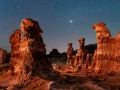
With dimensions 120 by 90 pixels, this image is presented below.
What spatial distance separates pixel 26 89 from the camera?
2245cm

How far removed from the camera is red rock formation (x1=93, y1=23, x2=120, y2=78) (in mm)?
37216

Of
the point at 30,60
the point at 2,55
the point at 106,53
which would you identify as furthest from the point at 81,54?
the point at 30,60

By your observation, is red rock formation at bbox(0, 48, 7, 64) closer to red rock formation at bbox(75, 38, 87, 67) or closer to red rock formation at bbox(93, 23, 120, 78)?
red rock formation at bbox(75, 38, 87, 67)

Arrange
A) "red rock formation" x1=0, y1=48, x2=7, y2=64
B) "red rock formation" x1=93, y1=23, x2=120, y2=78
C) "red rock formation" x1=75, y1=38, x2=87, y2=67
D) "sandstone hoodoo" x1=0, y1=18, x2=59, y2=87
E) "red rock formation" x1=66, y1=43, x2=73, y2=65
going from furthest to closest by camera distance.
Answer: "red rock formation" x1=66, y1=43, x2=73, y2=65 → "red rock formation" x1=75, y1=38, x2=87, y2=67 → "red rock formation" x1=0, y1=48, x2=7, y2=64 → "red rock formation" x1=93, y1=23, x2=120, y2=78 → "sandstone hoodoo" x1=0, y1=18, x2=59, y2=87

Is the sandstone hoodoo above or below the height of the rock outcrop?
below

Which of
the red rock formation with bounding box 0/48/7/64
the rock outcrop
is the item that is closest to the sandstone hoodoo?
the red rock formation with bounding box 0/48/7/64

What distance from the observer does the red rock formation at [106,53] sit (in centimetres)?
3722

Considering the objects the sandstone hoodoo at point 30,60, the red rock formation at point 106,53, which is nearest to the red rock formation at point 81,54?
the red rock formation at point 106,53

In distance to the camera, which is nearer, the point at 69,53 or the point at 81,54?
the point at 81,54

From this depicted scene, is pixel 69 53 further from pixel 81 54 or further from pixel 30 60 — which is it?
pixel 30 60

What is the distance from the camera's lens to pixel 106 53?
127 feet

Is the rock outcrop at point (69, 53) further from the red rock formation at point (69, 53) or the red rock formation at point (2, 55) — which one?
the red rock formation at point (2, 55)

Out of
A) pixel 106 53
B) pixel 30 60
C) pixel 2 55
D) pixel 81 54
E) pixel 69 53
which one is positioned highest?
pixel 69 53

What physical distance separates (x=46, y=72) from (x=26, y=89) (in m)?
Result: 4.80
